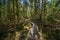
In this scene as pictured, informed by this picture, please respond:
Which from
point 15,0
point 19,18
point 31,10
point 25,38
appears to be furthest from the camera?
point 31,10

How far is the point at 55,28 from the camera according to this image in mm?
8398

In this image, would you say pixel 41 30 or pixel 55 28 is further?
pixel 55 28

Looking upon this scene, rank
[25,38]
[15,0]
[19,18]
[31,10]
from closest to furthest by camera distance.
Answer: [25,38], [15,0], [19,18], [31,10]

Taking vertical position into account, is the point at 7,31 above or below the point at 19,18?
below

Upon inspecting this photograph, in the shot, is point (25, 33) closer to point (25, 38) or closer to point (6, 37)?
point (25, 38)

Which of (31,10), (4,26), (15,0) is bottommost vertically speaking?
(4,26)

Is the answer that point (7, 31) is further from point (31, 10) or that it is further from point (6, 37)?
point (31, 10)

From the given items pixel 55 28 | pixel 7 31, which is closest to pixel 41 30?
pixel 55 28

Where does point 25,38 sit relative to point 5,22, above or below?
below

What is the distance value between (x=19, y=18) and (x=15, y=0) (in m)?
1.10

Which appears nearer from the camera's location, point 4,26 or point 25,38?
point 25,38

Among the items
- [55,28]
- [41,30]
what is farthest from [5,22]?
[55,28]

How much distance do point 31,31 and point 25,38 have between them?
0.52m

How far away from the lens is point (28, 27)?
8.06 meters
